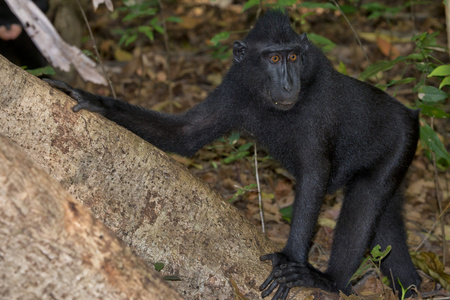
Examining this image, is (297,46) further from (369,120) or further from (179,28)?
(179,28)

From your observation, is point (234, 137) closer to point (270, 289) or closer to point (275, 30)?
point (275, 30)

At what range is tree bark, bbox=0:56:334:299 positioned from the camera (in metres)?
3.17

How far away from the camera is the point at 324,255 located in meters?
5.54

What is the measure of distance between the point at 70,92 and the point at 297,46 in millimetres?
1748

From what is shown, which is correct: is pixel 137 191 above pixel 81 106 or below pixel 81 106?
below

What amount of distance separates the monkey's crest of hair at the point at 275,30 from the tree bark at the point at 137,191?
1.42 m

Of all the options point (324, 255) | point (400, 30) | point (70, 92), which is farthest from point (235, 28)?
point (70, 92)

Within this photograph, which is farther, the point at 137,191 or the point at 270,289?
the point at 270,289

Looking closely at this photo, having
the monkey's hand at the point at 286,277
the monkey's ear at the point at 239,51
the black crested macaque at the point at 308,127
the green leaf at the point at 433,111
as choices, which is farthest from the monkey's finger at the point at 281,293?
the green leaf at the point at 433,111

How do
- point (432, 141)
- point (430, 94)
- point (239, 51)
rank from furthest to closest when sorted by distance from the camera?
point (432, 141), point (430, 94), point (239, 51)

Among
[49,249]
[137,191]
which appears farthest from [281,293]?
[49,249]

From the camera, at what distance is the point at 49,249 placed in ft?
7.19

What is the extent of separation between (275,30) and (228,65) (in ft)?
15.7

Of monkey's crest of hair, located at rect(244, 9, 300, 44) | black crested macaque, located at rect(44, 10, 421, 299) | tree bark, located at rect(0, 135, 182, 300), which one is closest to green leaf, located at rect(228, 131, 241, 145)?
black crested macaque, located at rect(44, 10, 421, 299)
